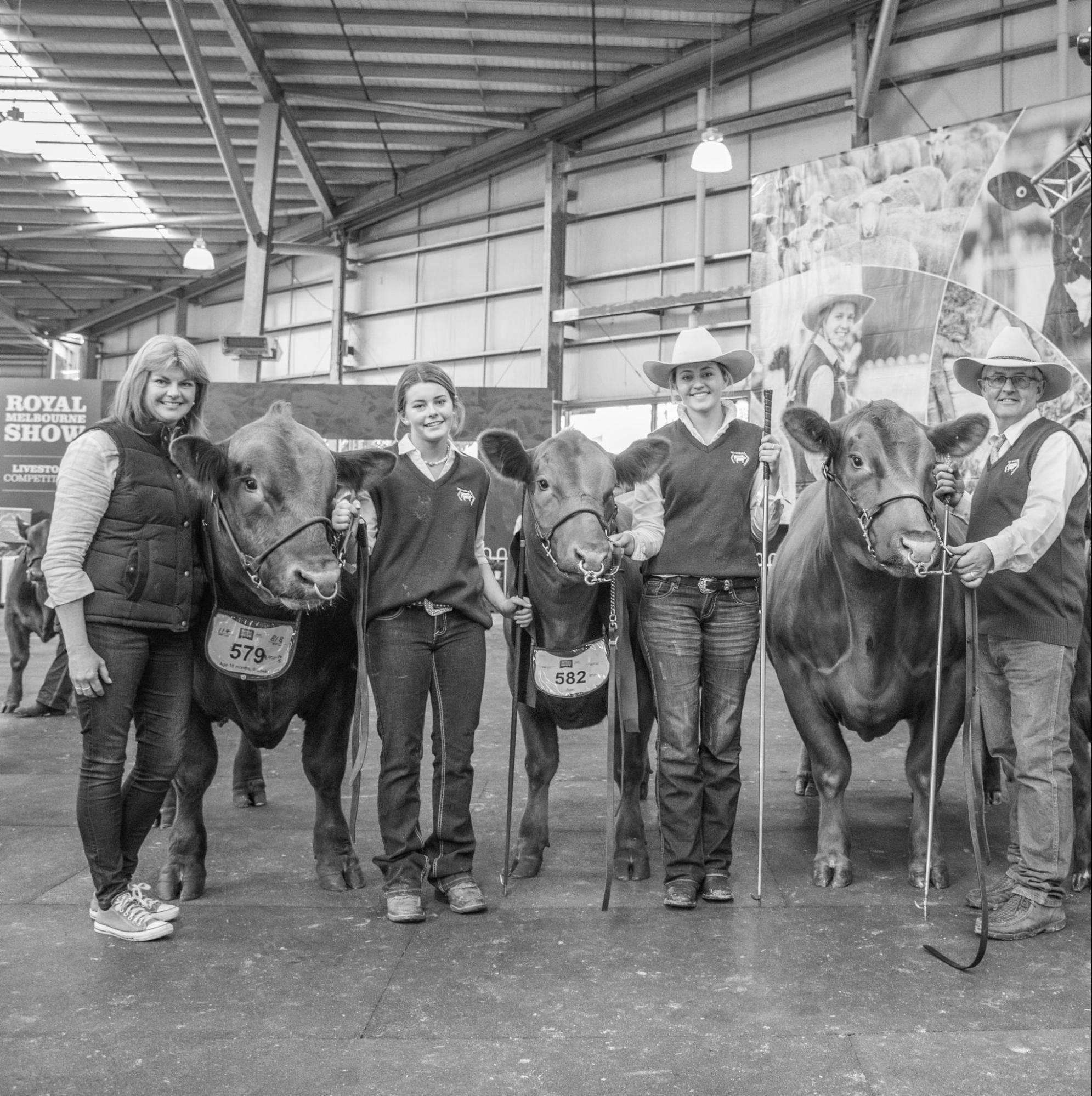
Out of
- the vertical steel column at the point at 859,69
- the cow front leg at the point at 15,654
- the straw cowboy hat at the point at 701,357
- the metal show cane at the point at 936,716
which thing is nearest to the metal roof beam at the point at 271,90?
the vertical steel column at the point at 859,69

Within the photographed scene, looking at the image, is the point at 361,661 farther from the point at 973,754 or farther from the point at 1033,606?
the point at 1033,606

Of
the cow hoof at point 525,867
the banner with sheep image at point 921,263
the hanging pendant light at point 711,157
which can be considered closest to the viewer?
the cow hoof at point 525,867

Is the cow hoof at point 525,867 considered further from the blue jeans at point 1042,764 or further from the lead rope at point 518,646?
the blue jeans at point 1042,764

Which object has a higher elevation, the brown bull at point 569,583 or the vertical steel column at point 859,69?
the vertical steel column at point 859,69

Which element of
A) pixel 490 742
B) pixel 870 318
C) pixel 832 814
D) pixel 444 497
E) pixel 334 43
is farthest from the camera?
pixel 334 43

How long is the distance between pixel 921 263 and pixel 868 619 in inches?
333

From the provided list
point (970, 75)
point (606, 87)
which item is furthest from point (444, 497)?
point (606, 87)

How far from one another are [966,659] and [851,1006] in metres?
1.48

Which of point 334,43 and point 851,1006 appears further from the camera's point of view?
A: point 334,43

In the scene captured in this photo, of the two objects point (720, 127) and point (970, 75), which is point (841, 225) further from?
point (720, 127)

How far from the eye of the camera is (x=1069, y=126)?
10297mm

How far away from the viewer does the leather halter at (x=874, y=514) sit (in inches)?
149

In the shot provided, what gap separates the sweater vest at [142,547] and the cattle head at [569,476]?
1122 mm

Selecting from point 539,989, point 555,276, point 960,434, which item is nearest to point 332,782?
point 539,989
